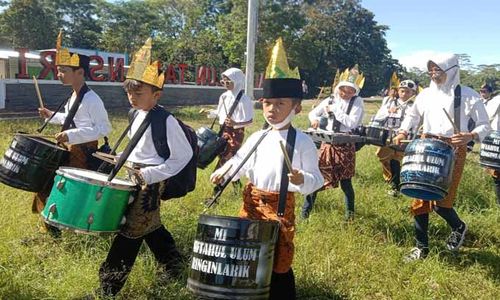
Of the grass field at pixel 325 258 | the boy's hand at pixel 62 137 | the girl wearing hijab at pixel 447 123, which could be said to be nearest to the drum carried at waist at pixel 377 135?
the grass field at pixel 325 258

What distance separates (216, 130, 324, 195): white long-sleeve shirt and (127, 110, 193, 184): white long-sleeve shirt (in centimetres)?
34

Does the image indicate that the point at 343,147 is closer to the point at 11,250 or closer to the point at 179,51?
the point at 11,250

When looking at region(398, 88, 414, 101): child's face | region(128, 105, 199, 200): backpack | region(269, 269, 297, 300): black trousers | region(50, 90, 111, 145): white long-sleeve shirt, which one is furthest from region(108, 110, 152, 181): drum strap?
region(398, 88, 414, 101): child's face

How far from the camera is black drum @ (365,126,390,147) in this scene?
5555 millimetres

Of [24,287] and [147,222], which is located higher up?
[147,222]

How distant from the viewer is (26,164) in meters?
3.49

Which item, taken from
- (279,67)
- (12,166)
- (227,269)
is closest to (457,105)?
(279,67)

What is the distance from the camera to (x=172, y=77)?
20.7 m

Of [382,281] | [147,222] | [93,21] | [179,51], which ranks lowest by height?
[382,281]

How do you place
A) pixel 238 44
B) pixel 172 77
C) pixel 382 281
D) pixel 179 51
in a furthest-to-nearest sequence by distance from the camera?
pixel 179 51 < pixel 238 44 < pixel 172 77 < pixel 382 281

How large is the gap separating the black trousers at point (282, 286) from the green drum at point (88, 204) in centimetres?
99

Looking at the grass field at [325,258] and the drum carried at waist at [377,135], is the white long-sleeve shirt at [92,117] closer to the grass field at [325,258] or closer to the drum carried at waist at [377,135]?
the grass field at [325,258]

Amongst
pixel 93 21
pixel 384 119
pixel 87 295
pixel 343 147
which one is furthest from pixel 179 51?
pixel 87 295

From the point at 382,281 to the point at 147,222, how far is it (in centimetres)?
193
